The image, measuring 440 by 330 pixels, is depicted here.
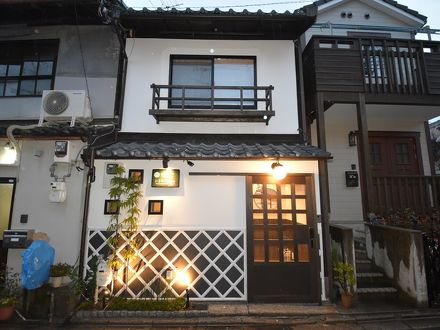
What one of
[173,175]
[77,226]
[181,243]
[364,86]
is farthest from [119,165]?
[364,86]

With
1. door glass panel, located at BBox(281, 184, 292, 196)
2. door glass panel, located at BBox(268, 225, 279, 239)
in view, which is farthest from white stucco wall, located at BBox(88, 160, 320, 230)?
door glass panel, located at BBox(268, 225, 279, 239)

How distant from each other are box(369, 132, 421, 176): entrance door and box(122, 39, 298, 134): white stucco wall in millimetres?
4296

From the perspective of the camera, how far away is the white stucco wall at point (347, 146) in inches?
338

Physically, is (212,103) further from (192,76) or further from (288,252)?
(288,252)

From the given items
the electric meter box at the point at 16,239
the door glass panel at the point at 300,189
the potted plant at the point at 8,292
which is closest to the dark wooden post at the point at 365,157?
the door glass panel at the point at 300,189

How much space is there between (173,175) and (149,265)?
2099 millimetres

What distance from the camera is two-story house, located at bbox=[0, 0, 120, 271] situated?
6008 millimetres

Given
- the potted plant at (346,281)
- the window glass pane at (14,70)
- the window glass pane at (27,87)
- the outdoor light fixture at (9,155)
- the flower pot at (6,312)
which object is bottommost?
the flower pot at (6,312)

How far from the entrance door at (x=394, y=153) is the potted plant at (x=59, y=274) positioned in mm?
9507

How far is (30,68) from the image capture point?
7.43 m

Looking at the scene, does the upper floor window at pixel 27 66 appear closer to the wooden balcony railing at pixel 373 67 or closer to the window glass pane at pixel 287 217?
the window glass pane at pixel 287 217

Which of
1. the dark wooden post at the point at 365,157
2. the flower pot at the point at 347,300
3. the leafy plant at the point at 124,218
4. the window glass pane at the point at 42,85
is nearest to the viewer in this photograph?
the flower pot at the point at 347,300

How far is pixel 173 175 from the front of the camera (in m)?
6.19

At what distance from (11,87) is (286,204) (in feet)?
26.8
